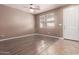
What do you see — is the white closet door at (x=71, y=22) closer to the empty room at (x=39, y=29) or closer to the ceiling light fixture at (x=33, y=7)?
the empty room at (x=39, y=29)

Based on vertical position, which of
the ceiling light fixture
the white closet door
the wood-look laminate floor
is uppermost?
the ceiling light fixture

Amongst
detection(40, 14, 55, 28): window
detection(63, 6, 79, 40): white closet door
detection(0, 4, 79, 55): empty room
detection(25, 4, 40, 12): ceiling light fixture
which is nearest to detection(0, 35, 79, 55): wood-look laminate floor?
detection(0, 4, 79, 55): empty room

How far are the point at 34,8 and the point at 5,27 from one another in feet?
2.41

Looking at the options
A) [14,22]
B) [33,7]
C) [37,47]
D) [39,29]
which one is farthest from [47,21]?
[14,22]

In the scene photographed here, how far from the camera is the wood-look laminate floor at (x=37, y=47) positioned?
1.89m

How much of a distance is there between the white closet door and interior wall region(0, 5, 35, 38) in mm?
727

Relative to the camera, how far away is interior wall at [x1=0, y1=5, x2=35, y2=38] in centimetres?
191

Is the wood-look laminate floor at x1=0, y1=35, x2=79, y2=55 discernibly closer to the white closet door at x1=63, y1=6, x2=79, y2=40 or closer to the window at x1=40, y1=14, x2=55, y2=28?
the white closet door at x1=63, y1=6, x2=79, y2=40

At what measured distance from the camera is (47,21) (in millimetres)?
2076

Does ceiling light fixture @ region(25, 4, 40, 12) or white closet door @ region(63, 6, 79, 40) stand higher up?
ceiling light fixture @ region(25, 4, 40, 12)

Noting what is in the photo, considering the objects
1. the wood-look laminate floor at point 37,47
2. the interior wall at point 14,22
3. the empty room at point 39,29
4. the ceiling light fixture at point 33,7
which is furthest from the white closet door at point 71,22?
the interior wall at point 14,22

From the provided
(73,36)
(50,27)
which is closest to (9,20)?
(50,27)

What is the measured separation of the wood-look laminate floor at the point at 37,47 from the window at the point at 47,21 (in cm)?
33

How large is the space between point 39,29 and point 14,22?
22.6 inches
